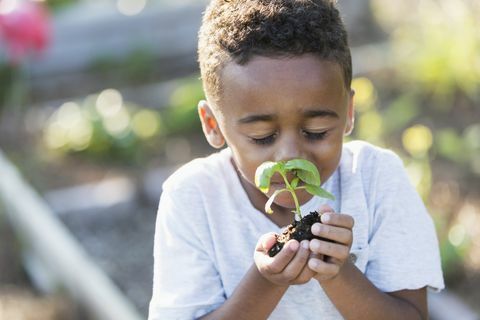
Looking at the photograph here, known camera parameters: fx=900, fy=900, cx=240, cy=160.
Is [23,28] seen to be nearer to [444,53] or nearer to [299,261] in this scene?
[444,53]

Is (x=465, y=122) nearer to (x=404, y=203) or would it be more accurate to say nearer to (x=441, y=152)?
(x=441, y=152)

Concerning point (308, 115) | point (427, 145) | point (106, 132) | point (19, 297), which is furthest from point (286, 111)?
point (106, 132)

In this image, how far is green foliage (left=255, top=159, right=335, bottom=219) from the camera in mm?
1920

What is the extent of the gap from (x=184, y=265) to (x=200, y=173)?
236 millimetres

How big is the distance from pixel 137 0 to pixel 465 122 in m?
3.56

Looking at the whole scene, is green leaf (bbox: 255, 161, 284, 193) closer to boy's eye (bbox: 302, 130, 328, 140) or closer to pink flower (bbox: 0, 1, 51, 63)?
boy's eye (bbox: 302, 130, 328, 140)

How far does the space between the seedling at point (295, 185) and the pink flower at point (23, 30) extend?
322 cm

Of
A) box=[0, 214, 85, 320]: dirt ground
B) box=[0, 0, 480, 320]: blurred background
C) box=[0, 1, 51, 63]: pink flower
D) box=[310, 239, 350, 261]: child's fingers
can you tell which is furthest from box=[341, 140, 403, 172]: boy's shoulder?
box=[0, 1, 51, 63]: pink flower

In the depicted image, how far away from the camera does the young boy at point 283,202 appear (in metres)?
1.99

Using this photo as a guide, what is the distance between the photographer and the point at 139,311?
13.2 ft

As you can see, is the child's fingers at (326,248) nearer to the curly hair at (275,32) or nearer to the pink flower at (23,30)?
the curly hair at (275,32)

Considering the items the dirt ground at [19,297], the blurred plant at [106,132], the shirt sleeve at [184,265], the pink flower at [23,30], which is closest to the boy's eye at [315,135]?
the shirt sleeve at [184,265]

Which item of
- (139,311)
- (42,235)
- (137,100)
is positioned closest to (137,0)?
(137,100)

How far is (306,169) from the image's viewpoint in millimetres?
1915
